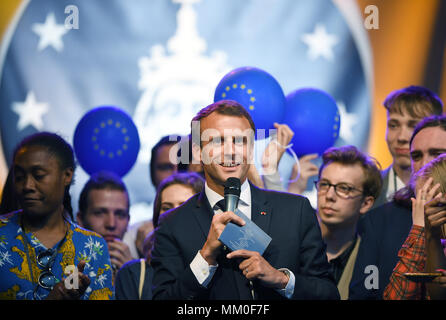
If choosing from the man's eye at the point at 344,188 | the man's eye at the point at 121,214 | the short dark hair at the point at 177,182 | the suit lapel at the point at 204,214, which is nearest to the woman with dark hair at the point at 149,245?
the short dark hair at the point at 177,182

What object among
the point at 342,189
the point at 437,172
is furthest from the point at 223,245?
the point at 342,189

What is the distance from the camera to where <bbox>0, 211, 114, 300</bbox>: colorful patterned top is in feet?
8.70

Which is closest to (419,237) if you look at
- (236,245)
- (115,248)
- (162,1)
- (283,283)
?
(283,283)

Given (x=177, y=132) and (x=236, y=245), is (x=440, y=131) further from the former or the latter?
(x=177, y=132)

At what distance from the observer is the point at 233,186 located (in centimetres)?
222

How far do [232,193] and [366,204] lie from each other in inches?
56.3

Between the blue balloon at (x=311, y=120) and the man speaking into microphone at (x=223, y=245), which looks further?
the blue balloon at (x=311, y=120)

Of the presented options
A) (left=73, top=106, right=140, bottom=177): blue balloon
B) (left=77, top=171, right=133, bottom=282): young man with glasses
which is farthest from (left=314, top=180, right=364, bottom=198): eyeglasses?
(left=73, top=106, right=140, bottom=177): blue balloon

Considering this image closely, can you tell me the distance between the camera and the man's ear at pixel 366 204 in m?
3.41

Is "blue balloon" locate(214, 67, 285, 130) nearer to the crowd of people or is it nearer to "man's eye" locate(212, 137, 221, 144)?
the crowd of people

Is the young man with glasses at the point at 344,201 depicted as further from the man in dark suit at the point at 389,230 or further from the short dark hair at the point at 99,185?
the short dark hair at the point at 99,185

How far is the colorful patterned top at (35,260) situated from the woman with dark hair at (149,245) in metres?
0.28

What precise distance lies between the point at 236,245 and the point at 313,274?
396 mm

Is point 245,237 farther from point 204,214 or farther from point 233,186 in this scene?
point 204,214
